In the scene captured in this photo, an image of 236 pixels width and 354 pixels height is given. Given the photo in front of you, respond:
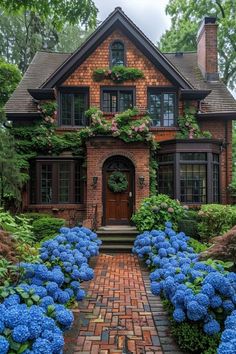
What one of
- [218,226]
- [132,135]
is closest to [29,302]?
[218,226]

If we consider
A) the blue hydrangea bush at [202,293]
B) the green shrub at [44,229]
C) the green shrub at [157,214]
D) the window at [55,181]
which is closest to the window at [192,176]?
the green shrub at [157,214]

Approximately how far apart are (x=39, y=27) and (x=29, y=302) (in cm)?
2817

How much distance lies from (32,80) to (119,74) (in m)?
4.67

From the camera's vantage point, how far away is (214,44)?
15141 millimetres

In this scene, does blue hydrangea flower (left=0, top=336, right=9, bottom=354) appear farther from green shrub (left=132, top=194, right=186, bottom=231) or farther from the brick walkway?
green shrub (left=132, top=194, right=186, bottom=231)

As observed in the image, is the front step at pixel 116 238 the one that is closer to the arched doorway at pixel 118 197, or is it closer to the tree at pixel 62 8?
the arched doorway at pixel 118 197

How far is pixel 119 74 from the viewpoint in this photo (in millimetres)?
13828

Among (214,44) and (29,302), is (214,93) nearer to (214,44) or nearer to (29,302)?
(214,44)

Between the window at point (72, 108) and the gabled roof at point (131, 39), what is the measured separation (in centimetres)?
72

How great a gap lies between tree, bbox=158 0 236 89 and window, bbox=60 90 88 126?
12.6 metres

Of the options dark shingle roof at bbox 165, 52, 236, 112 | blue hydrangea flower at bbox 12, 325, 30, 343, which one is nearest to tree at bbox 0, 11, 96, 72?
dark shingle roof at bbox 165, 52, 236, 112

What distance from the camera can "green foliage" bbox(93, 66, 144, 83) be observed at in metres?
13.8

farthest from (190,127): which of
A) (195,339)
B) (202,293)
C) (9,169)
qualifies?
(195,339)

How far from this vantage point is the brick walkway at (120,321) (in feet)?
13.9
